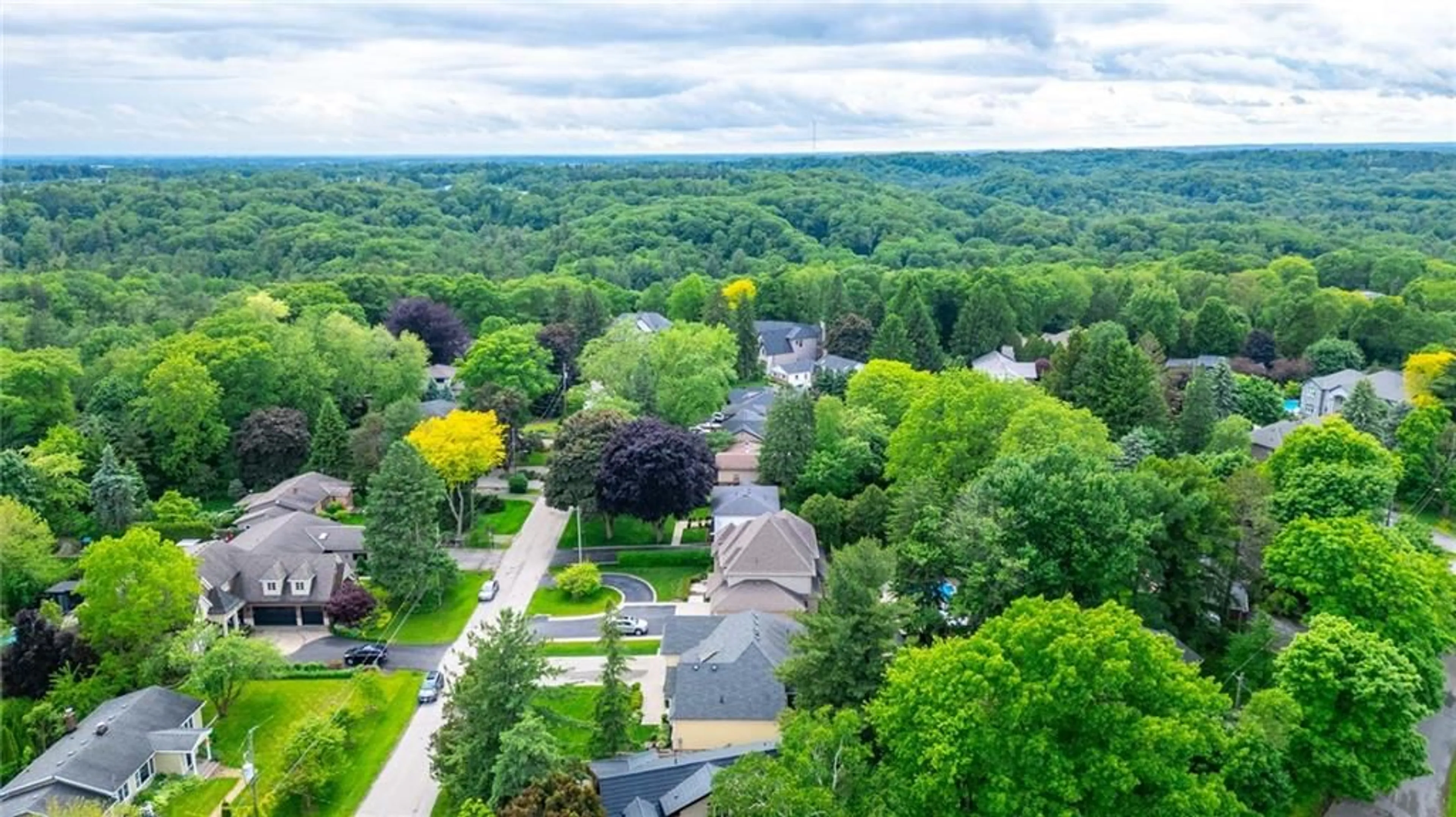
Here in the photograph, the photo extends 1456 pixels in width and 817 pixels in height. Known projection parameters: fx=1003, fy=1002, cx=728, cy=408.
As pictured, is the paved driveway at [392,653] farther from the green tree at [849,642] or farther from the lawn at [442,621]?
the green tree at [849,642]

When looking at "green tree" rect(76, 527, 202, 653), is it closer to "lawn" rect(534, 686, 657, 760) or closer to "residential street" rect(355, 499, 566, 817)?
"residential street" rect(355, 499, 566, 817)

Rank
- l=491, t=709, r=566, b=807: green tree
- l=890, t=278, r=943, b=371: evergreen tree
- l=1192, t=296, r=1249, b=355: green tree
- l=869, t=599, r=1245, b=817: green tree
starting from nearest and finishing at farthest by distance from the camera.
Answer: l=869, t=599, r=1245, b=817: green tree → l=491, t=709, r=566, b=807: green tree → l=890, t=278, r=943, b=371: evergreen tree → l=1192, t=296, r=1249, b=355: green tree

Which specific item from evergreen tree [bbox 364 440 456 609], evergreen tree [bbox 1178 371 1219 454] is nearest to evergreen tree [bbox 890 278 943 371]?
evergreen tree [bbox 1178 371 1219 454]

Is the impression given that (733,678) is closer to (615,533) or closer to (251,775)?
(251,775)

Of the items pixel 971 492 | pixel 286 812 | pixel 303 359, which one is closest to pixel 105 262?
pixel 303 359

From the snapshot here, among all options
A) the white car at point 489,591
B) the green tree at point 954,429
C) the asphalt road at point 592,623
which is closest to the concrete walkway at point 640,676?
the asphalt road at point 592,623

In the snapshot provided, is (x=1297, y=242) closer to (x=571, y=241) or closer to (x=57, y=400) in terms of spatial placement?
(x=571, y=241)

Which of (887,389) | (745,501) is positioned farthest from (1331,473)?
(745,501)
